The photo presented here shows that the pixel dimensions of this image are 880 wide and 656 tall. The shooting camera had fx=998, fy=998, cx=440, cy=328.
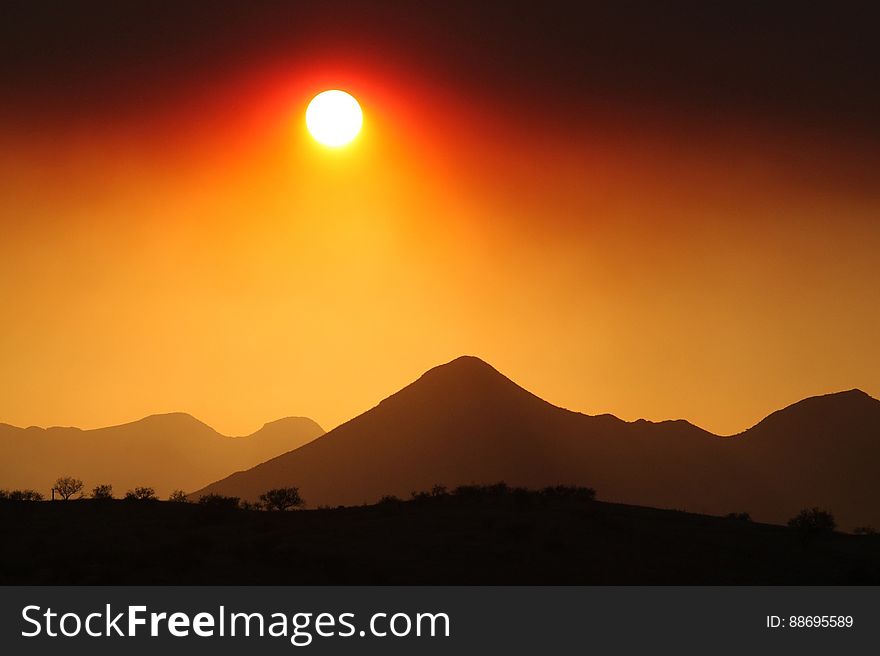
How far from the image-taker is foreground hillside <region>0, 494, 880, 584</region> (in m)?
35.8

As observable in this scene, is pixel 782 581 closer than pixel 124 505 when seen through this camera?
Yes

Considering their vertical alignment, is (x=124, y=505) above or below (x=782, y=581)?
above

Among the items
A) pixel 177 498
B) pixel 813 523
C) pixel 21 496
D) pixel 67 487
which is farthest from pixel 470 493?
pixel 21 496

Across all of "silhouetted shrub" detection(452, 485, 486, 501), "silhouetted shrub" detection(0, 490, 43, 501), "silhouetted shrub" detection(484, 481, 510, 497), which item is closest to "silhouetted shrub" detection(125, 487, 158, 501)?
"silhouetted shrub" detection(0, 490, 43, 501)

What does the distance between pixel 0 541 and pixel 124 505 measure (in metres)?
8.12

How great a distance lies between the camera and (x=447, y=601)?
95.4 feet

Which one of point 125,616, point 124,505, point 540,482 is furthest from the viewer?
point 540,482

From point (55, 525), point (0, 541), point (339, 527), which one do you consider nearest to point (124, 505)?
point (55, 525)

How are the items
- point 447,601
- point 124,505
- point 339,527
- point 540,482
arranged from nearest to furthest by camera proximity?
point 447,601 → point 339,527 → point 124,505 → point 540,482

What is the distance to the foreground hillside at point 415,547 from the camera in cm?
3584

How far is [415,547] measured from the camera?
39.4 m

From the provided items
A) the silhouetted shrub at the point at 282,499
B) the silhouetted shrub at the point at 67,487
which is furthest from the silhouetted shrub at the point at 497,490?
the silhouetted shrub at the point at 67,487

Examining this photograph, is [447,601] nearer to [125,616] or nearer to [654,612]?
[654,612]

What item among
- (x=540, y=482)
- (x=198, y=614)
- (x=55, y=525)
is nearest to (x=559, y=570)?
(x=198, y=614)
